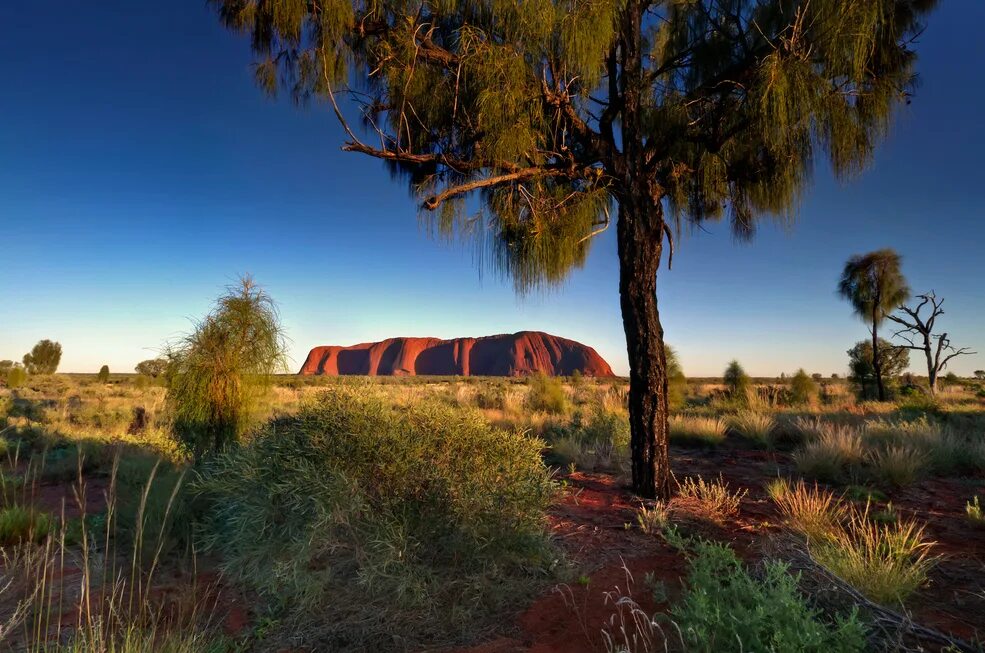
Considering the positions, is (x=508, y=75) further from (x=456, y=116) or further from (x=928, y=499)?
(x=928, y=499)

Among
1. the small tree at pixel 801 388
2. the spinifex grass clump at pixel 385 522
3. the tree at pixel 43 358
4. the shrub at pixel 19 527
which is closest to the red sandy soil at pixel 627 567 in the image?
the spinifex grass clump at pixel 385 522

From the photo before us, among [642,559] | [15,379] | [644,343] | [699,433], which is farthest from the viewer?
[15,379]

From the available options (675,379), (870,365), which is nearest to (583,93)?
(675,379)

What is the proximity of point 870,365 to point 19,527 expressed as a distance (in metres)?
29.8

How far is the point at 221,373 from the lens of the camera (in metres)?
7.63

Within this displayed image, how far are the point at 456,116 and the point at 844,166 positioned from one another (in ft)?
13.8

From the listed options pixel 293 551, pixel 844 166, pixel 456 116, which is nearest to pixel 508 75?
pixel 456 116

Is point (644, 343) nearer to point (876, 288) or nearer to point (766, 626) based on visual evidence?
point (766, 626)

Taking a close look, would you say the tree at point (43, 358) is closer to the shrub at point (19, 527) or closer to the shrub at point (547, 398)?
the shrub at point (547, 398)

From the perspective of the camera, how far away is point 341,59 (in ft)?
19.2

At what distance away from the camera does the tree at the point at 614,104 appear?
17.4ft

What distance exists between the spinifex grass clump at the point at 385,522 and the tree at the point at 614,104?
2337 mm

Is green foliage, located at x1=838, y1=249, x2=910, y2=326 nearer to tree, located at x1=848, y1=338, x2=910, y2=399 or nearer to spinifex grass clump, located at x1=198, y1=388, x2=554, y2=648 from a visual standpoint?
tree, located at x1=848, y1=338, x2=910, y2=399

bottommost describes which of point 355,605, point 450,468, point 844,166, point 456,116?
point 355,605
